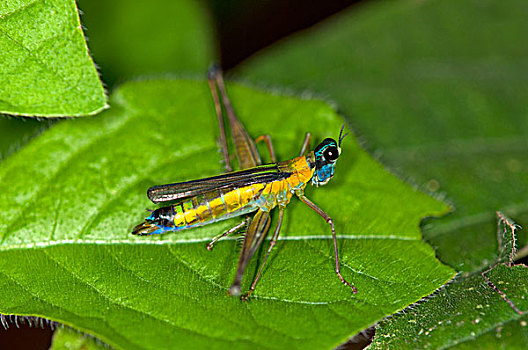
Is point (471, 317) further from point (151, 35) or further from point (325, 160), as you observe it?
point (151, 35)

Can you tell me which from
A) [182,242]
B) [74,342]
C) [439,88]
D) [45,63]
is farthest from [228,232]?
[439,88]

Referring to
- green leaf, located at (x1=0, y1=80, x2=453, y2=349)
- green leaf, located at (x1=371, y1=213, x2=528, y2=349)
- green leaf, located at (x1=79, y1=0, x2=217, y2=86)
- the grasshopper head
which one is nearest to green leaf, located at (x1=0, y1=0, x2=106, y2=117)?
green leaf, located at (x1=0, y1=80, x2=453, y2=349)

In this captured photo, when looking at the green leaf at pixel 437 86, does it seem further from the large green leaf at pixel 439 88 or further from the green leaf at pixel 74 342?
the green leaf at pixel 74 342

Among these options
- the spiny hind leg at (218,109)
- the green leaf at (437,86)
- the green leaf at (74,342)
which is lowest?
the green leaf at (74,342)

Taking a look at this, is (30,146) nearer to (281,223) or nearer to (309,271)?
(281,223)

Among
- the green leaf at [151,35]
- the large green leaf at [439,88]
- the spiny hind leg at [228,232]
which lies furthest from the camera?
the green leaf at [151,35]

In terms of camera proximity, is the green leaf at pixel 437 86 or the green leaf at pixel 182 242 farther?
the green leaf at pixel 437 86

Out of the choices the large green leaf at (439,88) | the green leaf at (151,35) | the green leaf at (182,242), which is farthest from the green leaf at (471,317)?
the green leaf at (151,35)

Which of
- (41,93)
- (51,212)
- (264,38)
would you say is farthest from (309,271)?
(264,38)
